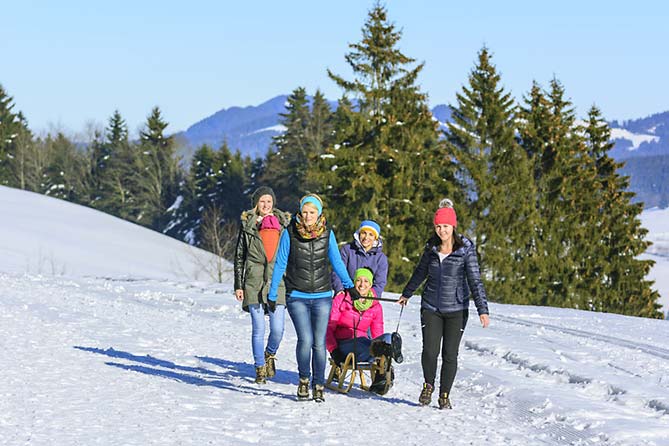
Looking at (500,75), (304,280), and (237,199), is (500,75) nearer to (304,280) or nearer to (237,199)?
(304,280)

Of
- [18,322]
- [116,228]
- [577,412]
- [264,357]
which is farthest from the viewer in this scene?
[116,228]

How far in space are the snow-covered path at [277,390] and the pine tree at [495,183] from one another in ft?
67.9

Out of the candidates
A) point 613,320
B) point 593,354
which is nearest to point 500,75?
point 613,320

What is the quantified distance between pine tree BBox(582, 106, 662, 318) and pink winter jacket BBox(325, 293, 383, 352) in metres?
32.5

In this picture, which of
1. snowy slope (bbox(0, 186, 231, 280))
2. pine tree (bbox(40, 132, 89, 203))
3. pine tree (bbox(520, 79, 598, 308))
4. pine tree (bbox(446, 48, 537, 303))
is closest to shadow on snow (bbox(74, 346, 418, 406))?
snowy slope (bbox(0, 186, 231, 280))

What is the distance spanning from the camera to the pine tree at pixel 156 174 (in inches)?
3103

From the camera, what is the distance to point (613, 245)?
41.4 m

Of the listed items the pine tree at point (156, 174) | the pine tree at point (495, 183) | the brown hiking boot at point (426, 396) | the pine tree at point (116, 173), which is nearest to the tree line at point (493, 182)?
the pine tree at point (495, 183)

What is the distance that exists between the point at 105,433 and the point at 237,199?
2662 inches

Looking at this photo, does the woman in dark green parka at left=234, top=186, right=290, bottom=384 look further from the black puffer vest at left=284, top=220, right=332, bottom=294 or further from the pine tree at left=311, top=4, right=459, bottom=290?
the pine tree at left=311, top=4, right=459, bottom=290

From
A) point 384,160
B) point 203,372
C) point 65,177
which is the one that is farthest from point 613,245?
point 65,177

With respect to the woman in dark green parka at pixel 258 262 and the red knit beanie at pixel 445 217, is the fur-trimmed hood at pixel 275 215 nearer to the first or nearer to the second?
the woman in dark green parka at pixel 258 262

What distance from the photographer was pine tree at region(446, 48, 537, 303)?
121ft

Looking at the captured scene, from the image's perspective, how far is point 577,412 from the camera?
8.19 meters
